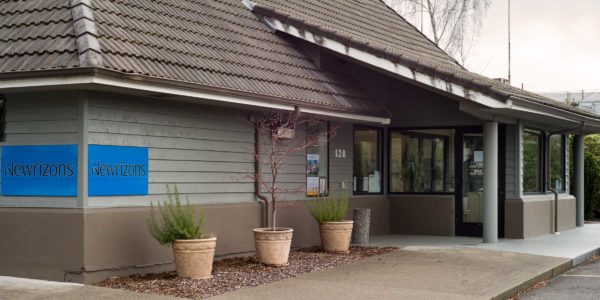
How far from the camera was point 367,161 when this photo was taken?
54.1ft

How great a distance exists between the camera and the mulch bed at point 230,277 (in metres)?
9.44

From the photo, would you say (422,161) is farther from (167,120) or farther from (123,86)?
(123,86)

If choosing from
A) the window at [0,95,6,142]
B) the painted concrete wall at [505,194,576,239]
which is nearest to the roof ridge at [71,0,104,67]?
the window at [0,95,6,142]

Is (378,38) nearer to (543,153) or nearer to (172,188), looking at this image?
(543,153)

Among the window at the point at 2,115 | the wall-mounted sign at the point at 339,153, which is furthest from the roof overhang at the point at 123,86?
the wall-mounted sign at the point at 339,153

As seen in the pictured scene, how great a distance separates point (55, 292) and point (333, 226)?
17.6ft

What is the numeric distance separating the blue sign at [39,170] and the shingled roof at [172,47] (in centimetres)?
125

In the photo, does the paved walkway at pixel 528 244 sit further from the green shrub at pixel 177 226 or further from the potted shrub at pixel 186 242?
the green shrub at pixel 177 226

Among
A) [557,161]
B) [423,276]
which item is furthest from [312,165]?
[557,161]

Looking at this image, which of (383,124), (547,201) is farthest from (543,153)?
(383,124)

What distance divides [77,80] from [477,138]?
9.71 m

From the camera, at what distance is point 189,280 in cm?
998

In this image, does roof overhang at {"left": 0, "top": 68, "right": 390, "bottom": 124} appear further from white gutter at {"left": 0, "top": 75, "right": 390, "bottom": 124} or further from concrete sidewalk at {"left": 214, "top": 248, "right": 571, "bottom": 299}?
concrete sidewalk at {"left": 214, "top": 248, "right": 571, "bottom": 299}

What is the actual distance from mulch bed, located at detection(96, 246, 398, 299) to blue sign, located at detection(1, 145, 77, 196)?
4.59 ft
